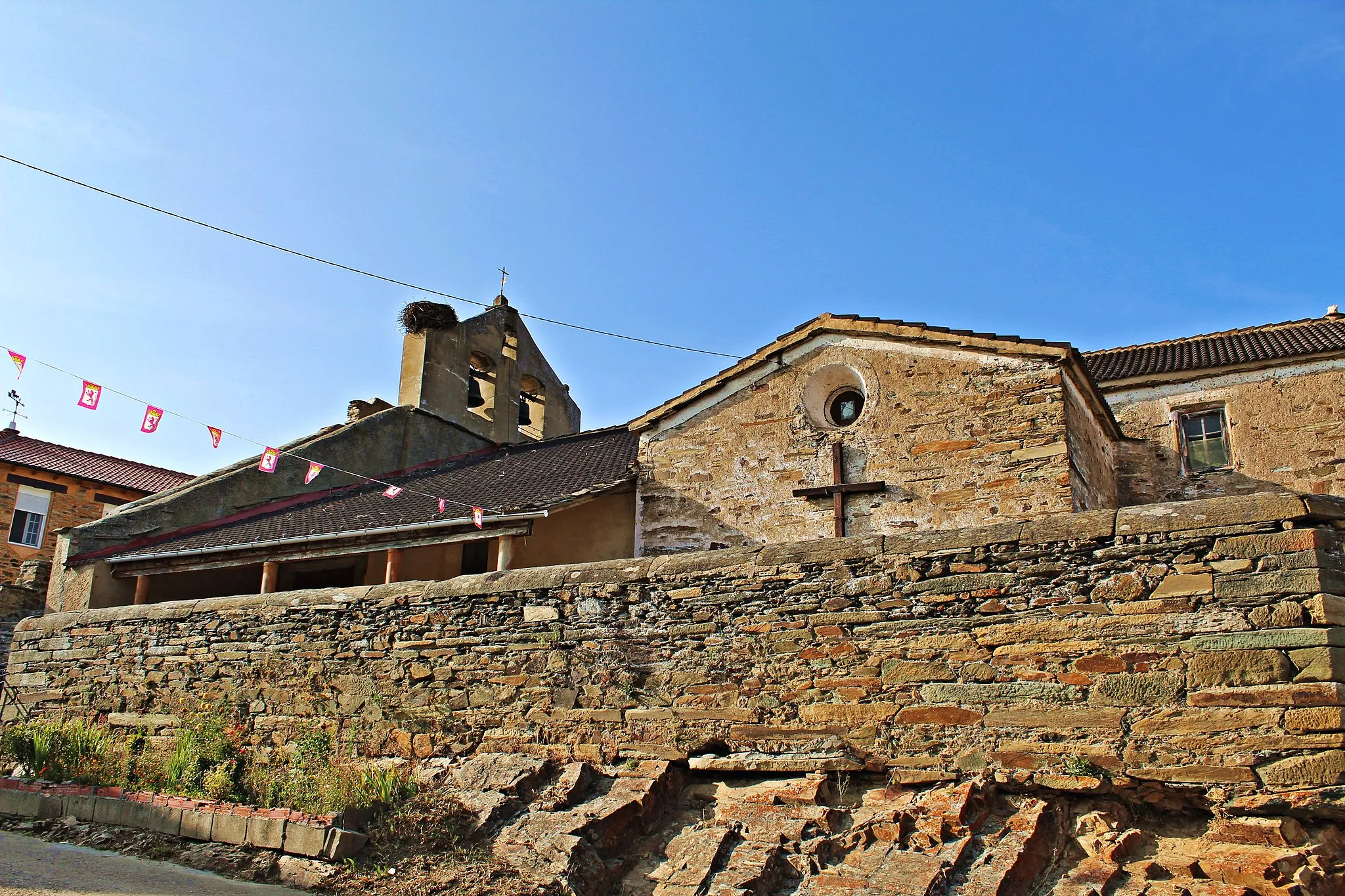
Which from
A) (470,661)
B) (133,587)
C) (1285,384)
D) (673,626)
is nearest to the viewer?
(673,626)

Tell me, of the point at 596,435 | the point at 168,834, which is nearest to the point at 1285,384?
the point at 596,435

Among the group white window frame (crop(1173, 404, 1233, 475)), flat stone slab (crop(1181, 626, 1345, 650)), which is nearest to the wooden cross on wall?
flat stone slab (crop(1181, 626, 1345, 650))

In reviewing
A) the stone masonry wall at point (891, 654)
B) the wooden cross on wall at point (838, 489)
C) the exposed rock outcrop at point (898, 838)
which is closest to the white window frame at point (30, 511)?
the stone masonry wall at point (891, 654)

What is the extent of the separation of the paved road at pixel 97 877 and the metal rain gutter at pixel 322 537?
481 cm

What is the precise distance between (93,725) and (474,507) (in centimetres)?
430

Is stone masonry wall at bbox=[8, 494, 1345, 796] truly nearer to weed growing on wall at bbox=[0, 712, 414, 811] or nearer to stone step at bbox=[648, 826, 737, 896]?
weed growing on wall at bbox=[0, 712, 414, 811]

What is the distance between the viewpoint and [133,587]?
513 inches

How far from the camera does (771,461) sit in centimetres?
1106

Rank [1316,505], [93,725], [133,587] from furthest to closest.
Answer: [133,587], [93,725], [1316,505]

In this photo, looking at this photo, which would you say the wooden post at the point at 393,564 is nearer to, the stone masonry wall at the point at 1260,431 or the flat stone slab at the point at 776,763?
the flat stone slab at the point at 776,763

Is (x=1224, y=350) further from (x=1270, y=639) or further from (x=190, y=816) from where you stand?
(x=190, y=816)

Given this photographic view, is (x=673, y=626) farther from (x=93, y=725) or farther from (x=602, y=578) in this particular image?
(x=93, y=725)

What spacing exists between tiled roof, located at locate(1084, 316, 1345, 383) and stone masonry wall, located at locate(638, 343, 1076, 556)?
14.0 feet

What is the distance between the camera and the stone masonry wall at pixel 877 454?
9.88 m
